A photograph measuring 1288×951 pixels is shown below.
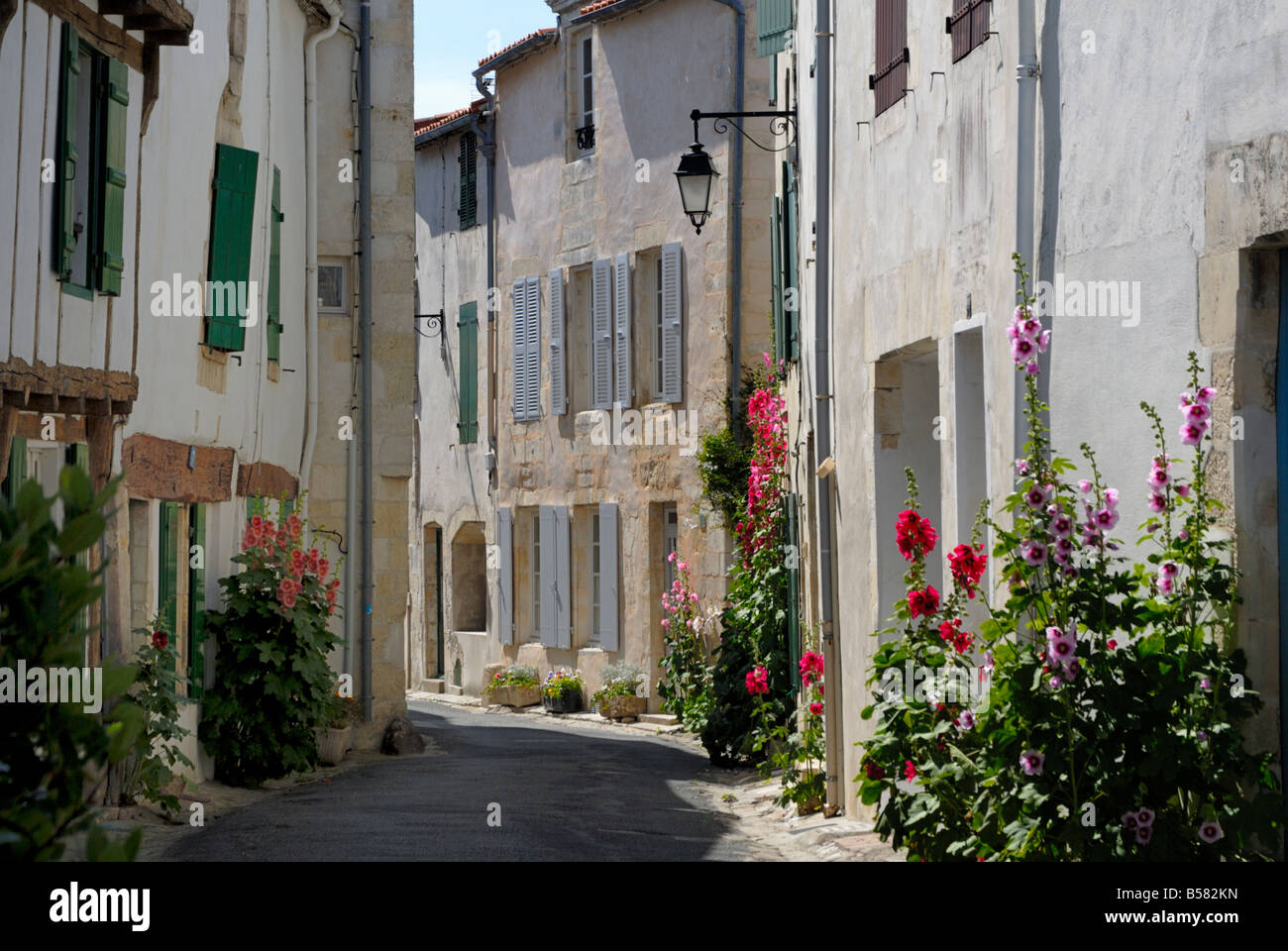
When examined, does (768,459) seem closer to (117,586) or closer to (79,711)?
(117,586)

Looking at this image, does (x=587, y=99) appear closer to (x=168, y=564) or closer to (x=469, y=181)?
(x=469, y=181)

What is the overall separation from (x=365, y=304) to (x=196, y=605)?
4.78 m

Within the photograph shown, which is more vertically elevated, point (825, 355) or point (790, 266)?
point (790, 266)

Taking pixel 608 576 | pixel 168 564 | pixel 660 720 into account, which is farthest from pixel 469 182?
pixel 168 564

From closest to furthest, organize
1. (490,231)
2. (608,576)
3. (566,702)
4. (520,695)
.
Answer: (608,576)
(566,702)
(520,695)
(490,231)

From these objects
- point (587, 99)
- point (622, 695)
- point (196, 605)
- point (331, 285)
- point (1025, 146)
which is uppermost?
point (587, 99)

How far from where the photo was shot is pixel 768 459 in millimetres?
14234

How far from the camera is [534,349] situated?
22.0 m

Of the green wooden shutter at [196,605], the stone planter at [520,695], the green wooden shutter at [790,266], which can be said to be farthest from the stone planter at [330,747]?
the stone planter at [520,695]

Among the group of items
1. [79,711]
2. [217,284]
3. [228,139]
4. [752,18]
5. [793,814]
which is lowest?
[793,814]

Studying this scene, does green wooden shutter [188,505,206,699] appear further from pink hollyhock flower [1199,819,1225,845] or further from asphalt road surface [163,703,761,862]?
pink hollyhock flower [1199,819,1225,845]

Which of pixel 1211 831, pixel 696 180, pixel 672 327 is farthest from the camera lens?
pixel 672 327
